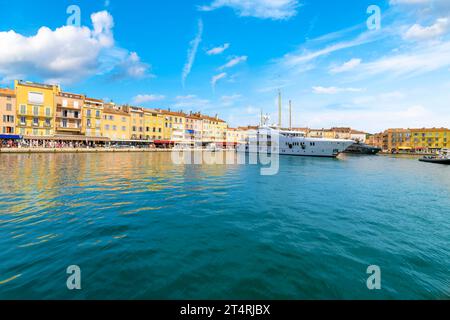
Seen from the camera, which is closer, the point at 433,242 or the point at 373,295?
the point at 373,295

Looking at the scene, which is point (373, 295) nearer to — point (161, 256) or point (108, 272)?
point (161, 256)

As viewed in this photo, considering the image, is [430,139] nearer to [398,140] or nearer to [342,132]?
[398,140]

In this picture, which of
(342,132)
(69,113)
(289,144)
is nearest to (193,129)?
(289,144)

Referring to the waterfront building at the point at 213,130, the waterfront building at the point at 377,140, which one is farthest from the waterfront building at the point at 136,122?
the waterfront building at the point at 377,140

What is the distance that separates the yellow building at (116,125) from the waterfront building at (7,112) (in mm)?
18804

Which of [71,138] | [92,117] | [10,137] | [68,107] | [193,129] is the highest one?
[68,107]

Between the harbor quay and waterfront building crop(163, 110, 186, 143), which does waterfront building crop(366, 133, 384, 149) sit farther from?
waterfront building crop(163, 110, 186, 143)

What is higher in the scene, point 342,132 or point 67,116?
point 342,132

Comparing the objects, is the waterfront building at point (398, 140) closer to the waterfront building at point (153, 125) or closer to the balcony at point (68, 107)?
the waterfront building at point (153, 125)

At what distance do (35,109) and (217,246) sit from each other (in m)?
63.8

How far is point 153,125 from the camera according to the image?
74.4m
